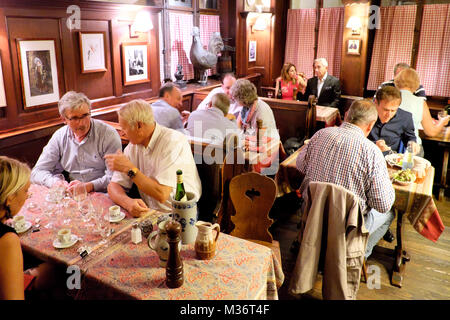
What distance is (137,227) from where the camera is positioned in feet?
6.32

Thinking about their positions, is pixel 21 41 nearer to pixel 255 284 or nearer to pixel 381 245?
pixel 255 284

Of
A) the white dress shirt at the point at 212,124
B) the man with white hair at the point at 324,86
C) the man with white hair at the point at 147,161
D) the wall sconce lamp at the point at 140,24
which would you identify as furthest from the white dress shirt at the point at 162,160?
the man with white hair at the point at 324,86

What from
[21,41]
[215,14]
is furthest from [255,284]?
[215,14]

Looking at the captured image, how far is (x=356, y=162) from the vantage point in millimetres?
2375

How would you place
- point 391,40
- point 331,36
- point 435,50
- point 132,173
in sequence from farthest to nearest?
point 331,36 → point 391,40 → point 435,50 → point 132,173

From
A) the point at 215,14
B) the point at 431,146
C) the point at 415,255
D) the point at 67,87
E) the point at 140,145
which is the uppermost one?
the point at 215,14

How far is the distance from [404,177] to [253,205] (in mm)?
1211

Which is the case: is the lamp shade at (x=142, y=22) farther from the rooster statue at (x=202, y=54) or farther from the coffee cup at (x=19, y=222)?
the coffee cup at (x=19, y=222)

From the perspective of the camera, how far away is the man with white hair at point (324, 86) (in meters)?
6.02

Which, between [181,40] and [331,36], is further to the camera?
[331,36]

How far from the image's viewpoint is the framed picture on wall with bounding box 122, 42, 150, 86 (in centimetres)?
474

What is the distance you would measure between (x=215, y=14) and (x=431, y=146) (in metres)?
4.30

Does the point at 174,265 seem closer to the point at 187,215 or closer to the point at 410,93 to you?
the point at 187,215

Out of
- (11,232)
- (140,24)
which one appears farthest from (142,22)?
(11,232)
